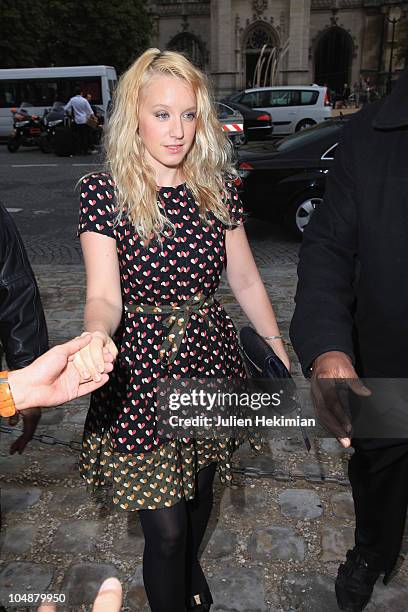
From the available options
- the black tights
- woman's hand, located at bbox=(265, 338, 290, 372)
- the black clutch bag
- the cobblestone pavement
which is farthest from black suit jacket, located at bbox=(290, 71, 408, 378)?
the cobblestone pavement

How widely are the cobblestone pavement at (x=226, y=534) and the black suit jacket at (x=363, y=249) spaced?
3.85 ft

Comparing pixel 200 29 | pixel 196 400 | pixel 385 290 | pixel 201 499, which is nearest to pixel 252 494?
pixel 201 499

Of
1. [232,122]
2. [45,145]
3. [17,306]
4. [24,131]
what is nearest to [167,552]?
[17,306]

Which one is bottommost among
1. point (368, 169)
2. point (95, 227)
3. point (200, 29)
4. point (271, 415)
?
point (271, 415)

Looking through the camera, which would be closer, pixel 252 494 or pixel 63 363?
pixel 63 363

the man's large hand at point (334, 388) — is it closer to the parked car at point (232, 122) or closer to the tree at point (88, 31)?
the parked car at point (232, 122)

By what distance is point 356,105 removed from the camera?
1352 inches

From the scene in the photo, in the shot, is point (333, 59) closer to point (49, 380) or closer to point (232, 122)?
point (232, 122)

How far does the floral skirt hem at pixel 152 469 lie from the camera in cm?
195

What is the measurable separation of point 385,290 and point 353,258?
151mm

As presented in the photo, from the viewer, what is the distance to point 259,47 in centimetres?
4469

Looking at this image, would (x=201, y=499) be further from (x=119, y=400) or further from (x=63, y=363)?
(x=63, y=363)

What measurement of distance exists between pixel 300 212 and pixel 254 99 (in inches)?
548

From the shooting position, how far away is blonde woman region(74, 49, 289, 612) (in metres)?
1.99
